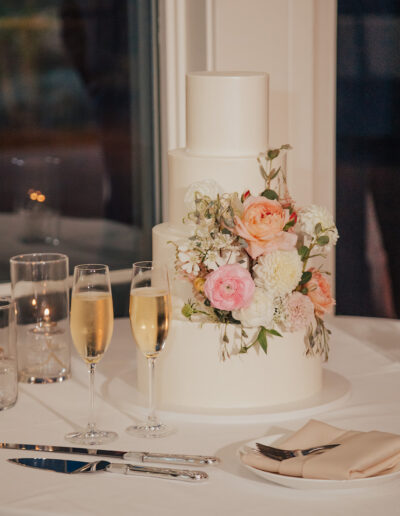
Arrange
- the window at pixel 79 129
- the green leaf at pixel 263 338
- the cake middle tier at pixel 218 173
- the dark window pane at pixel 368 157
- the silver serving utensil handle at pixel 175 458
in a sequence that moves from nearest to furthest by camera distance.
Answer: the silver serving utensil handle at pixel 175 458 < the green leaf at pixel 263 338 < the cake middle tier at pixel 218 173 < the window at pixel 79 129 < the dark window pane at pixel 368 157

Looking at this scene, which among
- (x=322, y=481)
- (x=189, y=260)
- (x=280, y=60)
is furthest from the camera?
(x=280, y=60)

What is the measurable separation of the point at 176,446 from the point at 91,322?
9.4 inches

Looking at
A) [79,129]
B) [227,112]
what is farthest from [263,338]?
[79,129]

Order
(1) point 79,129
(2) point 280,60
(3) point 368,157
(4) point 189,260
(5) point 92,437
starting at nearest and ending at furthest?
1. (5) point 92,437
2. (4) point 189,260
3. (2) point 280,60
4. (1) point 79,129
5. (3) point 368,157

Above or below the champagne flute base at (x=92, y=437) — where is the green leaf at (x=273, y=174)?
above

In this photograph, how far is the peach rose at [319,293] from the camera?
152cm

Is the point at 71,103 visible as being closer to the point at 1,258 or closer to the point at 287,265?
the point at 1,258

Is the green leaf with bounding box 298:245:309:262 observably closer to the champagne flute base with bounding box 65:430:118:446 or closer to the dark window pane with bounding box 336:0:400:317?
the champagne flute base with bounding box 65:430:118:446

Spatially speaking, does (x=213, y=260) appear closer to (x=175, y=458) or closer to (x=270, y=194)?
(x=270, y=194)

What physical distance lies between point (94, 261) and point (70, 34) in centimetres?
80

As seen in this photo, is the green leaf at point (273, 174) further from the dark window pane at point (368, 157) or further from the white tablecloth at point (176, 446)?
the dark window pane at point (368, 157)

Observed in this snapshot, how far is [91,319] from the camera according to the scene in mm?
1393

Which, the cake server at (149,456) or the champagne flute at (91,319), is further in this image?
the champagne flute at (91,319)

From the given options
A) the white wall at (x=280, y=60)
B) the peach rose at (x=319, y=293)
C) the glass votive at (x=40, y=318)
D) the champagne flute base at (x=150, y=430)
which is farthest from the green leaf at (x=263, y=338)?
the white wall at (x=280, y=60)
